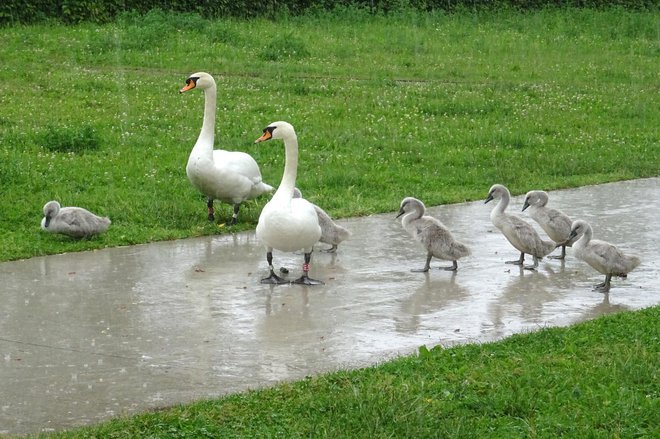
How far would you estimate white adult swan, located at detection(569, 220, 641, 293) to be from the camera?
31.8 feet

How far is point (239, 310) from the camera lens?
8875 mm

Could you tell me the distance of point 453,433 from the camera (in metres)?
6.26

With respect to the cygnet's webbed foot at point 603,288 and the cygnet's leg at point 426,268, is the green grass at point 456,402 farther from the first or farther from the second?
the cygnet's leg at point 426,268

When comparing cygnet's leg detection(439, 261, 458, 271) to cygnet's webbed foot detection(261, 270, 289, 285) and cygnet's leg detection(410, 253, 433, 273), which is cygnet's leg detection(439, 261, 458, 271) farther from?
cygnet's webbed foot detection(261, 270, 289, 285)

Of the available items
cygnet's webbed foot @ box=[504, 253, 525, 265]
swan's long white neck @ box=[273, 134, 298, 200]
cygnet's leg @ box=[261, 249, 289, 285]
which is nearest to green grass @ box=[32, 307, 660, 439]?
cygnet's leg @ box=[261, 249, 289, 285]

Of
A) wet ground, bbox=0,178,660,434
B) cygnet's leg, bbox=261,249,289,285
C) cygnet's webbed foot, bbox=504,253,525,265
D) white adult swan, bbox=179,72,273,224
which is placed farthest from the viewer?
white adult swan, bbox=179,72,273,224

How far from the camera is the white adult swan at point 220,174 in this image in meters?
11.6

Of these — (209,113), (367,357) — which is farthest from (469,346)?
(209,113)

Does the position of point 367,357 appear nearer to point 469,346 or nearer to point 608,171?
point 469,346

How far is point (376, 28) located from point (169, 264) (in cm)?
1765

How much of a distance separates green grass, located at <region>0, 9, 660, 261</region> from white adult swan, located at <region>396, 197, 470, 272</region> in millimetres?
1665

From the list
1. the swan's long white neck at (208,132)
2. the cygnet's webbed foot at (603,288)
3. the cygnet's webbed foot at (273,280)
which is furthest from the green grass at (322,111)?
the cygnet's webbed foot at (603,288)

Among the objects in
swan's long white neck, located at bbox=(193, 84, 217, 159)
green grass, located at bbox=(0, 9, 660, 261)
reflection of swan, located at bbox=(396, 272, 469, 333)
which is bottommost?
green grass, located at bbox=(0, 9, 660, 261)

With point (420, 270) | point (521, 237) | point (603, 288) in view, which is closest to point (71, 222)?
point (420, 270)
